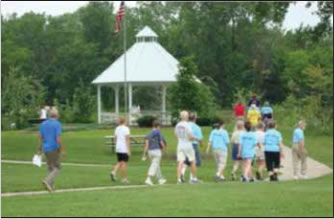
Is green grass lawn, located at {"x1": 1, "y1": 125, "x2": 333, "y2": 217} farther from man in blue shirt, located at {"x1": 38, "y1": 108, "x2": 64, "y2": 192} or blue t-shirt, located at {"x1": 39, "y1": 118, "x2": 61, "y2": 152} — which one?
blue t-shirt, located at {"x1": 39, "y1": 118, "x2": 61, "y2": 152}

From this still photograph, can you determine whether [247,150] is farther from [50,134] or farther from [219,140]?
[50,134]

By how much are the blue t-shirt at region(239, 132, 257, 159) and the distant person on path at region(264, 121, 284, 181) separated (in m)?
0.36

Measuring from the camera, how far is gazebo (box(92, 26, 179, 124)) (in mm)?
51188

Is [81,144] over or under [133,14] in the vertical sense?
under

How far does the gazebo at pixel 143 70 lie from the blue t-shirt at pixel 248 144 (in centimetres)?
2932

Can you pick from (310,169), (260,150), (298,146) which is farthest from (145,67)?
(260,150)

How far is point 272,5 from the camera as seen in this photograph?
104 ft

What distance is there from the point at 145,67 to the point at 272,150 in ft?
108

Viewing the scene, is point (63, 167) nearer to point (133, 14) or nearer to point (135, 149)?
point (135, 149)

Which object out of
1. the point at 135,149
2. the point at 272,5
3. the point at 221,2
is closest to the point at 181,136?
the point at 135,149

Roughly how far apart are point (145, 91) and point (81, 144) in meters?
38.9

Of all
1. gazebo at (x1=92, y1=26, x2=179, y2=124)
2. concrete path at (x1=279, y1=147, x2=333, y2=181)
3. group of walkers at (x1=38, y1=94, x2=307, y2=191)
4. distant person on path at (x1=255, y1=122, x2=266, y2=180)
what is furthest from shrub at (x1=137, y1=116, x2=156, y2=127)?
distant person on path at (x1=255, y1=122, x2=266, y2=180)

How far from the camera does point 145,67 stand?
174ft

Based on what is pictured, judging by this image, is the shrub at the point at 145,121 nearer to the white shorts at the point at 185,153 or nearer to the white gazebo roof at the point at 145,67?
the white gazebo roof at the point at 145,67
